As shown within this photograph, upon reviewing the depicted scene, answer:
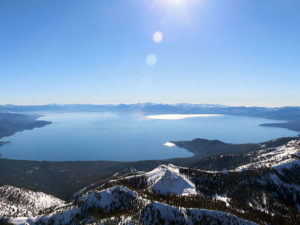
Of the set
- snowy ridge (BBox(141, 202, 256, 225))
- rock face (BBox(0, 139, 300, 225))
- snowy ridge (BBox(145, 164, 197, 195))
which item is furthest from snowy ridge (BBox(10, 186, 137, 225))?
snowy ridge (BBox(145, 164, 197, 195))

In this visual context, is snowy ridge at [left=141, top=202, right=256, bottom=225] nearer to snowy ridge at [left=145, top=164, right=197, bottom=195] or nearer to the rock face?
the rock face

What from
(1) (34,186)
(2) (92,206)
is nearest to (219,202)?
(2) (92,206)

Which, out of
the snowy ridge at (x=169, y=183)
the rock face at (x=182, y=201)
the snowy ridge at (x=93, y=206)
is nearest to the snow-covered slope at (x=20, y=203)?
the rock face at (x=182, y=201)

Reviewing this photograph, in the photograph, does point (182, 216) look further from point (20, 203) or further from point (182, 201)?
point (20, 203)

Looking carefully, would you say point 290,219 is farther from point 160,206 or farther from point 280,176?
point 160,206

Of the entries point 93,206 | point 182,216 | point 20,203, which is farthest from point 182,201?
point 20,203

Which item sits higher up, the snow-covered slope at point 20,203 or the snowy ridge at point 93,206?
the snowy ridge at point 93,206

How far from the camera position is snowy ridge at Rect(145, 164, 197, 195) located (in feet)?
275

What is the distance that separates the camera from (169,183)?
88.3 metres

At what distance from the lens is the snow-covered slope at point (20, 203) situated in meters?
104

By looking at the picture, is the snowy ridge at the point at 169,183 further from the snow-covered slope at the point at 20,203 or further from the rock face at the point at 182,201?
the snow-covered slope at the point at 20,203

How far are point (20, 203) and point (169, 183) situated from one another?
99518mm

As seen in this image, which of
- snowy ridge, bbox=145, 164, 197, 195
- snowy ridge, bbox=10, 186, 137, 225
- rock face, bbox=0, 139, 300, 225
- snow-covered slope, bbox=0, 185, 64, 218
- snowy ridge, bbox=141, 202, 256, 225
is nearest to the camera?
snowy ridge, bbox=141, 202, 256, 225

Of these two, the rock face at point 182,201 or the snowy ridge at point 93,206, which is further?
the snowy ridge at point 93,206
